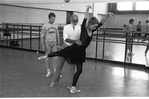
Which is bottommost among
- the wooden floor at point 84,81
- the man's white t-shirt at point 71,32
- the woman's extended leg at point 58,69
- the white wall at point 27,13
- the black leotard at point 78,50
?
the wooden floor at point 84,81

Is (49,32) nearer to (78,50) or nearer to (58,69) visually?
(58,69)

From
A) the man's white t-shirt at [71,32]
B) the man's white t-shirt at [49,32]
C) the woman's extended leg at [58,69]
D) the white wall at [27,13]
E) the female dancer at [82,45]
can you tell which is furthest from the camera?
the white wall at [27,13]

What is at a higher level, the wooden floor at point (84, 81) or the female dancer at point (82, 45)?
the female dancer at point (82, 45)

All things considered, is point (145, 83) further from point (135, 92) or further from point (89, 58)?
point (89, 58)

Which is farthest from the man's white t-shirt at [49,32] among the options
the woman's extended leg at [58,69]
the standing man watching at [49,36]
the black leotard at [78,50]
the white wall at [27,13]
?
the white wall at [27,13]

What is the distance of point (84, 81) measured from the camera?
4.27m

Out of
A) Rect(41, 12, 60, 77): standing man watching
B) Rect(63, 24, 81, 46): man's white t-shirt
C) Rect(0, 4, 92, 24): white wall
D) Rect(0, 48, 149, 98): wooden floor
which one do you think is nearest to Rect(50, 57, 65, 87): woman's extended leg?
Rect(0, 48, 149, 98): wooden floor

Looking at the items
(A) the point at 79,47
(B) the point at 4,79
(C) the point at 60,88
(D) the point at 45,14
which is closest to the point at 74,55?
(A) the point at 79,47

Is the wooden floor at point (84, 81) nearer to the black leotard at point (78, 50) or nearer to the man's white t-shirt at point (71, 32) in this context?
the black leotard at point (78, 50)

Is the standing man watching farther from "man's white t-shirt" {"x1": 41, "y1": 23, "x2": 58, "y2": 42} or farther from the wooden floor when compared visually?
the wooden floor

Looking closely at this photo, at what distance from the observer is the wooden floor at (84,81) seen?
11.3 feet

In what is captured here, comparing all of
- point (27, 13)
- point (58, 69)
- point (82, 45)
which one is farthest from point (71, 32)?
point (27, 13)

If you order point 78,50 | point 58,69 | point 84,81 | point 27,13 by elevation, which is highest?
point 27,13

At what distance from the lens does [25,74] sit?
4676 mm
